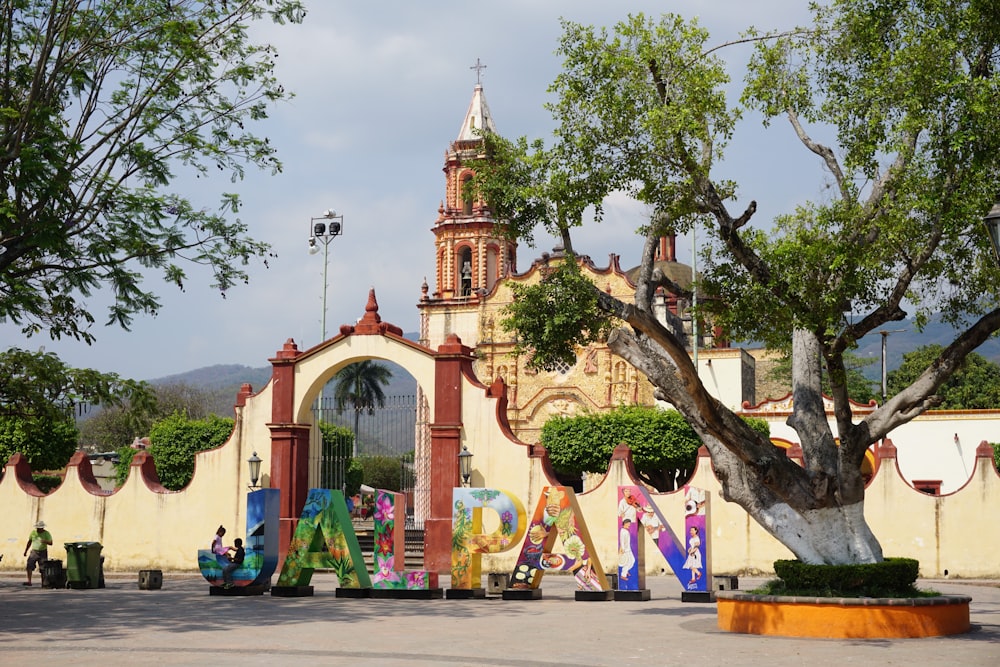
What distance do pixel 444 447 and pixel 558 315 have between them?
11.2m

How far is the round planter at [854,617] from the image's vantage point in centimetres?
1363

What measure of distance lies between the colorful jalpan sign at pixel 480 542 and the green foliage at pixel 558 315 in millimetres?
4250

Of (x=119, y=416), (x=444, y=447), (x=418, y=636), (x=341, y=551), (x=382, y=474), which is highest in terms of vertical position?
(x=119, y=416)

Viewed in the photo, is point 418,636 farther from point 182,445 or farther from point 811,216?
point 182,445

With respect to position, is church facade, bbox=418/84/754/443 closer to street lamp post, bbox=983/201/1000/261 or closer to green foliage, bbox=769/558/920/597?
green foliage, bbox=769/558/920/597

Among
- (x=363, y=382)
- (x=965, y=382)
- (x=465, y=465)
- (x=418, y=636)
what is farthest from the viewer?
(x=363, y=382)

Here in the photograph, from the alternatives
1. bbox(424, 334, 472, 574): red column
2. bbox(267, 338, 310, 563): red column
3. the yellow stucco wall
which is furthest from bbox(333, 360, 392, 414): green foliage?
bbox(424, 334, 472, 574): red column

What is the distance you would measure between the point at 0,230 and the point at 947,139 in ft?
42.6

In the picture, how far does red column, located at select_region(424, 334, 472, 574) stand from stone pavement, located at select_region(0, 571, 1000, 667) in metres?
5.72

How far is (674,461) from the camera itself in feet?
118

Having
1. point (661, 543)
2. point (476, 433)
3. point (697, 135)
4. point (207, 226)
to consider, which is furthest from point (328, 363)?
point (697, 135)

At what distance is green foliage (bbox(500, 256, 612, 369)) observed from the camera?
15.5m

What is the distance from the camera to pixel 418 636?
13.8 meters

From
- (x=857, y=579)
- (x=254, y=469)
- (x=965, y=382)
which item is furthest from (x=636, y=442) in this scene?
(x=965, y=382)
